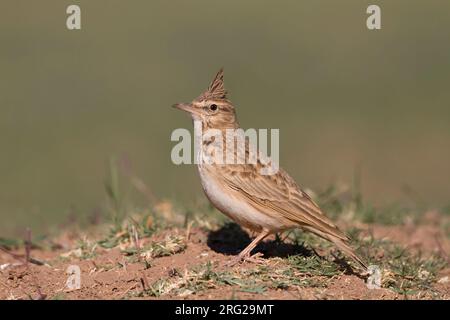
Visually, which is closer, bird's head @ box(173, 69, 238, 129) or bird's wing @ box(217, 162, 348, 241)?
bird's wing @ box(217, 162, 348, 241)

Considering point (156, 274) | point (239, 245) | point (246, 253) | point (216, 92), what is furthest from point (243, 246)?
point (216, 92)

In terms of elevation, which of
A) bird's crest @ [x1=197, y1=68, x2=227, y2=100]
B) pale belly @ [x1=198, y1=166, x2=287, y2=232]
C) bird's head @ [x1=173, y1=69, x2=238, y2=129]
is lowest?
pale belly @ [x1=198, y1=166, x2=287, y2=232]

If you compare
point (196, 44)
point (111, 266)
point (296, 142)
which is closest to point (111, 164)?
point (111, 266)

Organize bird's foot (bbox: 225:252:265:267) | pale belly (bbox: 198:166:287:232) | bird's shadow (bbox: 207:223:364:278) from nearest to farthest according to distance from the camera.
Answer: bird's foot (bbox: 225:252:265:267)
pale belly (bbox: 198:166:287:232)
bird's shadow (bbox: 207:223:364:278)

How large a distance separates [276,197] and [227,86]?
12064mm

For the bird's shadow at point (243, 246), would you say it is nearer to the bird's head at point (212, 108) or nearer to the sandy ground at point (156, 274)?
the sandy ground at point (156, 274)

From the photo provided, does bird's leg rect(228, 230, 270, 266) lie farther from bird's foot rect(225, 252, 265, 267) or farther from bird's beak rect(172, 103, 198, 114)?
bird's beak rect(172, 103, 198, 114)

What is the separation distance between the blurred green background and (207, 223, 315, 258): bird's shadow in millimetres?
3897

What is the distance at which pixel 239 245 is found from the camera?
713 cm

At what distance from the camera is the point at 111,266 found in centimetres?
661

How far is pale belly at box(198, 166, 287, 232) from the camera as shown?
639 centimetres

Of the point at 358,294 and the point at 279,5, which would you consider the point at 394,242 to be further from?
the point at 279,5

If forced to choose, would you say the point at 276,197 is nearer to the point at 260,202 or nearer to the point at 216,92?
the point at 260,202

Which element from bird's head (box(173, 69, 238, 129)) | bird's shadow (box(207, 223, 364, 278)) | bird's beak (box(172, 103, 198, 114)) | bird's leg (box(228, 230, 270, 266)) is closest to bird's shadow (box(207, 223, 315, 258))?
bird's shadow (box(207, 223, 364, 278))
